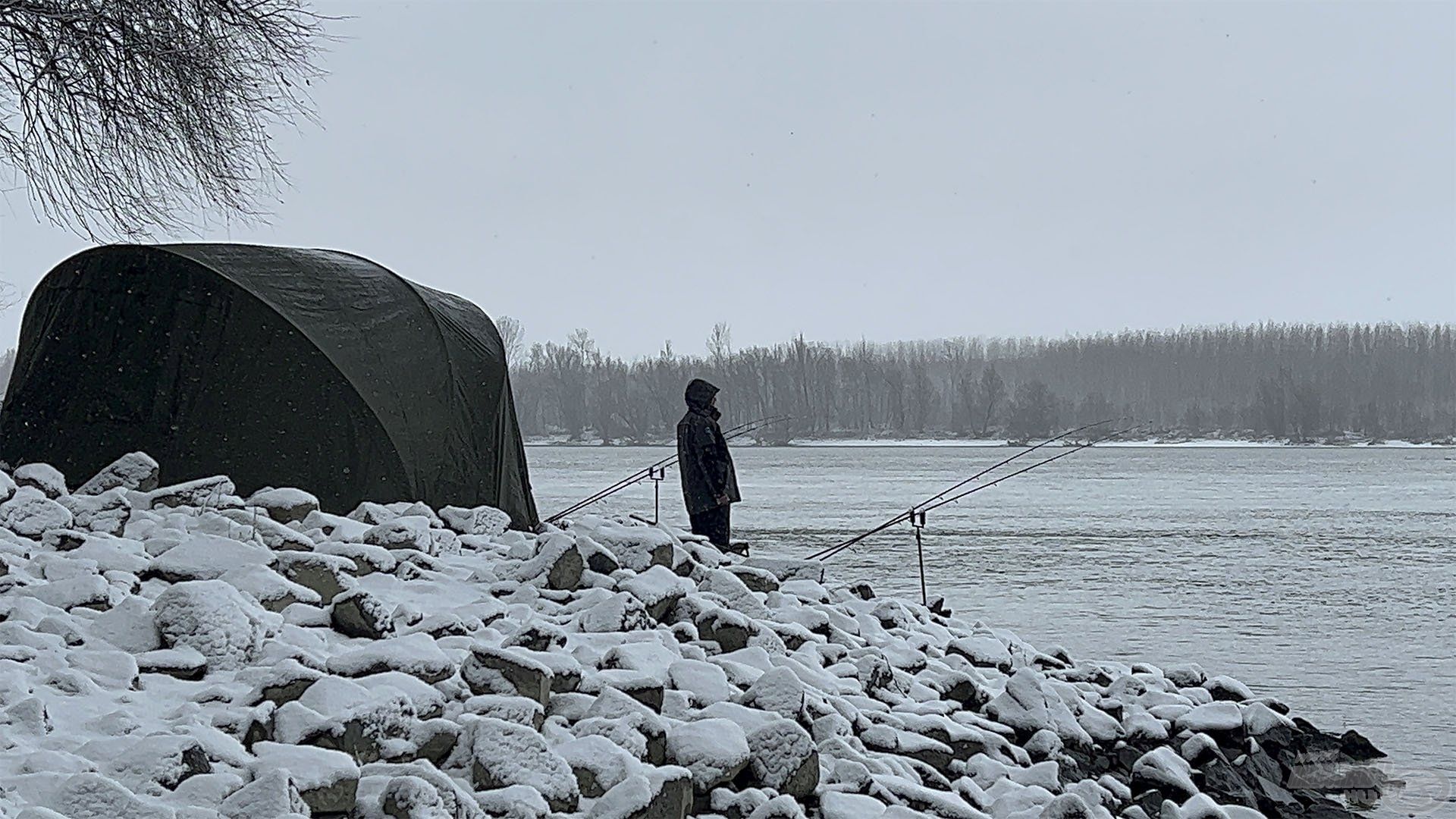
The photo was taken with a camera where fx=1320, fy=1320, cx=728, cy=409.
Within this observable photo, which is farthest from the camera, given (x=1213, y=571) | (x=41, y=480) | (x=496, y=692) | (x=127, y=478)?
(x=1213, y=571)

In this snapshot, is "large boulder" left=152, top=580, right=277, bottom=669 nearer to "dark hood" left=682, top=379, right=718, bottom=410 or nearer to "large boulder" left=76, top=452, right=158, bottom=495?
"large boulder" left=76, top=452, right=158, bottom=495

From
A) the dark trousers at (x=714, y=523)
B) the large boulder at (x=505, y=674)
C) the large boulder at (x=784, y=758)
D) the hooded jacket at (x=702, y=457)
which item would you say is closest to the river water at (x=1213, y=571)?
the dark trousers at (x=714, y=523)

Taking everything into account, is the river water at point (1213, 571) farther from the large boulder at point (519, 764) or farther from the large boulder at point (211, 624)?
the large boulder at point (211, 624)

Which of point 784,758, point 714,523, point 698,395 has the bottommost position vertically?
point 784,758

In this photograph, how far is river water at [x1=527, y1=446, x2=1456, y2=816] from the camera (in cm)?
1022

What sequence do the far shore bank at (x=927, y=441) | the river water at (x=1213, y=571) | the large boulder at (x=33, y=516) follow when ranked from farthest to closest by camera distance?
the far shore bank at (x=927, y=441)
the river water at (x=1213, y=571)
the large boulder at (x=33, y=516)

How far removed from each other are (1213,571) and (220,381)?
13.8 m

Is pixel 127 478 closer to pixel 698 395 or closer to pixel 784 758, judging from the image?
pixel 784 758

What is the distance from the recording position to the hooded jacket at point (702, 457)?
9211 mm

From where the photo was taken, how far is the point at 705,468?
9211 millimetres

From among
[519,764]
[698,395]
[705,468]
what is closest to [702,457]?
[705,468]

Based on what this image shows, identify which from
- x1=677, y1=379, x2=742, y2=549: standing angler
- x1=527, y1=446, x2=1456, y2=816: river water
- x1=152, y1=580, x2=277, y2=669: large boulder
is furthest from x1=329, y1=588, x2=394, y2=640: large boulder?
x1=527, y1=446, x2=1456, y2=816: river water

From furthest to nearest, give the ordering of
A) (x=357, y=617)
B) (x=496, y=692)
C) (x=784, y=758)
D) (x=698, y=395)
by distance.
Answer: (x=698, y=395) → (x=357, y=617) → (x=784, y=758) → (x=496, y=692)

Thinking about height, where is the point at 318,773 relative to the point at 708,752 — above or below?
above
